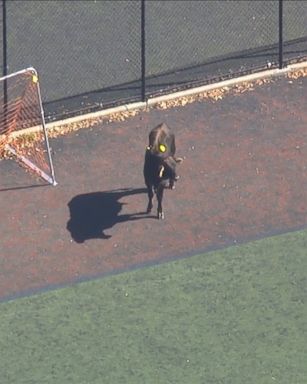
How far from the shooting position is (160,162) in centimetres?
2022

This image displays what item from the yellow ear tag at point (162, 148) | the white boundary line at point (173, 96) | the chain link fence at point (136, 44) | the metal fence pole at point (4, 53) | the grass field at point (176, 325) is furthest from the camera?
the chain link fence at point (136, 44)

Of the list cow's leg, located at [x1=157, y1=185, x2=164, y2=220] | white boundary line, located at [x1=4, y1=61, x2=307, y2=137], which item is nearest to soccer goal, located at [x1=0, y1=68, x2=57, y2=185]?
white boundary line, located at [x1=4, y1=61, x2=307, y2=137]

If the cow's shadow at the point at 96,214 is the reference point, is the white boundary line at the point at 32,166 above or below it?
above

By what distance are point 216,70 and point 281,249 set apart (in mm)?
4682

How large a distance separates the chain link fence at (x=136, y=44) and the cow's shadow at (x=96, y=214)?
2.24 metres

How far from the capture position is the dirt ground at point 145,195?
799 inches

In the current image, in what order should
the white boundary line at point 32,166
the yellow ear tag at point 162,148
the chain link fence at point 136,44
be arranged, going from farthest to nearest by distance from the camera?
the chain link fence at point 136,44
the white boundary line at point 32,166
the yellow ear tag at point 162,148

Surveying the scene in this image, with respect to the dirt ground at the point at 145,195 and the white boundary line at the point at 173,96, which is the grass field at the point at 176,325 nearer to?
the dirt ground at the point at 145,195

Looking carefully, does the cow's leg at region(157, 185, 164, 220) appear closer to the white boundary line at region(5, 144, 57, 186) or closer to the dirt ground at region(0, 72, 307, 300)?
the dirt ground at region(0, 72, 307, 300)

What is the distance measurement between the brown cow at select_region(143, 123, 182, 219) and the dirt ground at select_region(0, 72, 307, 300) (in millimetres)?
620

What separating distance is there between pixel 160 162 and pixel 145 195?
125 centimetres

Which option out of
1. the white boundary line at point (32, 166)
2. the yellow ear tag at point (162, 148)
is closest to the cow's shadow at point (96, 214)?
the white boundary line at point (32, 166)

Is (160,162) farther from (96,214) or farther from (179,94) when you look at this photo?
(179,94)

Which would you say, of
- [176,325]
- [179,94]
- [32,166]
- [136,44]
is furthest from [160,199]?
[136,44]
